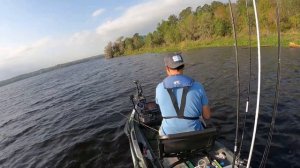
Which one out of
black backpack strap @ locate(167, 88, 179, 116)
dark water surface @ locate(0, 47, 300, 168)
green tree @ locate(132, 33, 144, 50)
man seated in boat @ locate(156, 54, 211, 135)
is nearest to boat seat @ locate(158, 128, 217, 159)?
man seated in boat @ locate(156, 54, 211, 135)

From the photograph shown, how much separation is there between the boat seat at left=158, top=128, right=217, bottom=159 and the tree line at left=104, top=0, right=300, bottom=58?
8.02ft

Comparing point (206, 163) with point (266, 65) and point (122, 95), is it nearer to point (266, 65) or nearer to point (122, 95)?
point (122, 95)

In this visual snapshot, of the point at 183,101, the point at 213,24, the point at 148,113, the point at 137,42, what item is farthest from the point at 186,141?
the point at 137,42

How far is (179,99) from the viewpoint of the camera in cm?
549

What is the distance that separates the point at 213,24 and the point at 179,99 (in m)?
66.6

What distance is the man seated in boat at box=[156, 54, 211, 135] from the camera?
17.7ft

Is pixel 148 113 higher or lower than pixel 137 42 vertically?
higher

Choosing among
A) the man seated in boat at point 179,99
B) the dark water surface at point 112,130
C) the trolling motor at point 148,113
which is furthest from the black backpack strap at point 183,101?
the dark water surface at point 112,130

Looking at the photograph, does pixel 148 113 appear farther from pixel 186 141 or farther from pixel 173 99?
pixel 186 141

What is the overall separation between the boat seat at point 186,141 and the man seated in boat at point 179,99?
0.44 meters

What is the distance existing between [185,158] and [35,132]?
15.2 meters

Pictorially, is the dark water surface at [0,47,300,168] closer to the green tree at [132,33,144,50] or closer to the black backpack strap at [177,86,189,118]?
the black backpack strap at [177,86,189,118]

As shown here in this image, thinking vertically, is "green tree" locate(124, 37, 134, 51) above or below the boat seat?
below

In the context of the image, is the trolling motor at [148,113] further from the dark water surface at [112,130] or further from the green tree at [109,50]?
the green tree at [109,50]
